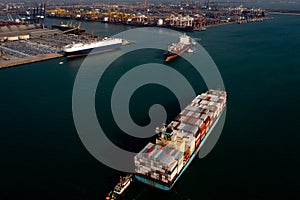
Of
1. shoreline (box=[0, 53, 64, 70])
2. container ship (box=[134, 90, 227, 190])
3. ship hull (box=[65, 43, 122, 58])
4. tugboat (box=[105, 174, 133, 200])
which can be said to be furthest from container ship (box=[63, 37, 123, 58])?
tugboat (box=[105, 174, 133, 200])

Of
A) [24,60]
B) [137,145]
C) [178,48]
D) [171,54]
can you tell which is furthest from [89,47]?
[137,145]

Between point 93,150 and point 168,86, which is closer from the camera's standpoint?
point 93,150

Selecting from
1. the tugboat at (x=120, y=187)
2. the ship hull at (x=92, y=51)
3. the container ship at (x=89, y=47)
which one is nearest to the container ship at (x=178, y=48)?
the ship hull at (x=92, y=51)

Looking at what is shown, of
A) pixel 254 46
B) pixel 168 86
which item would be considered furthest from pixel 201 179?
pixel 254 46

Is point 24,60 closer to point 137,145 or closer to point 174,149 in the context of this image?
point 137,145

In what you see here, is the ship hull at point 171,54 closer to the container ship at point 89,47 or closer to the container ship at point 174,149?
the container ship at point 89,47

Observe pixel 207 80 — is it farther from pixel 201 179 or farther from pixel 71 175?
pixel 71 175
